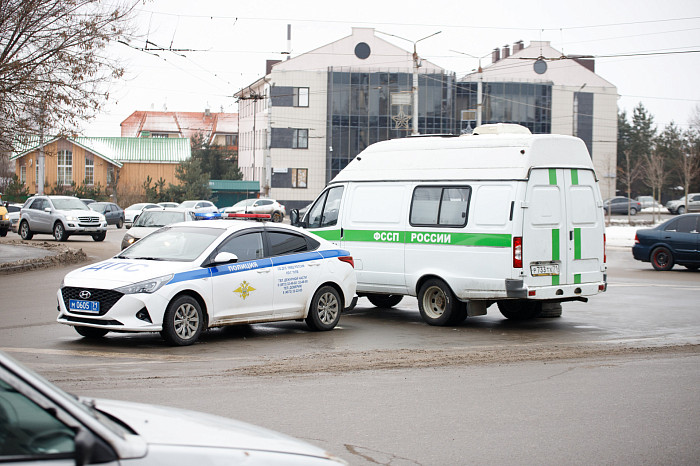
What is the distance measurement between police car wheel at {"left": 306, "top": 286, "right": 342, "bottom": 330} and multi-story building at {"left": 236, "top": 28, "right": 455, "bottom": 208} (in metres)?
63.1

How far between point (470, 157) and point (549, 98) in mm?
69806

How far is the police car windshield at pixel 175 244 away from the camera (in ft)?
37.6

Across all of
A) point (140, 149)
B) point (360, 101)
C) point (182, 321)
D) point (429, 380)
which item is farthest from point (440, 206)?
point (140, 149)

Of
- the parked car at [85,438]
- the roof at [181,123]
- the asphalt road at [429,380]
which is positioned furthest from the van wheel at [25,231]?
the roof at [181,123]

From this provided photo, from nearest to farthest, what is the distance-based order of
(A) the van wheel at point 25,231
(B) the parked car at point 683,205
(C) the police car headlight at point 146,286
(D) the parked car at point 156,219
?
(C) the police car headlight at point 146,286 < (D) the parked car at point 156,219 < (A) the van wheel at point 25,231 < (B) the parked car at point 683,205

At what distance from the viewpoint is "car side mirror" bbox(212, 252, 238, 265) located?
11.2 meters

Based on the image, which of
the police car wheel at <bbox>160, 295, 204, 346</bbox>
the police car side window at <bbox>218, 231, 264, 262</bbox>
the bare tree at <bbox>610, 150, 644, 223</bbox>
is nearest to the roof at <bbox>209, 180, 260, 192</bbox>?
the bare tree at <bbox>610, 150, 644, 223</bbox>

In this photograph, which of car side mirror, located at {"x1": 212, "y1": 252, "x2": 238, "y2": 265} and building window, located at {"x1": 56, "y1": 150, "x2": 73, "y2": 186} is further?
building window, located at {"x1": 56, "y1": 150, "x2": 73, "y2": 186}

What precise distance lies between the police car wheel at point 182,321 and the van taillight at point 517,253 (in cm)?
471

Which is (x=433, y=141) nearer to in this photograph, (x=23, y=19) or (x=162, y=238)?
(x=162, y=238)

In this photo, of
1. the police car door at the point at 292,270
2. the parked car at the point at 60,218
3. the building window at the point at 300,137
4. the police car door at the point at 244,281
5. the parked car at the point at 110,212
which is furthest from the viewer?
the building window at the point at 300,137

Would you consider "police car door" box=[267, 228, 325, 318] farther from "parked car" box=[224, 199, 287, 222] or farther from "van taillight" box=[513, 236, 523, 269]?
"parked car" box=[224, 199, 287, 222]

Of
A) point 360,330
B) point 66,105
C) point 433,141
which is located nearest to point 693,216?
point 433,141

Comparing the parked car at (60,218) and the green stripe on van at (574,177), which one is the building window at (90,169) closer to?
the parked car at (60,218)
